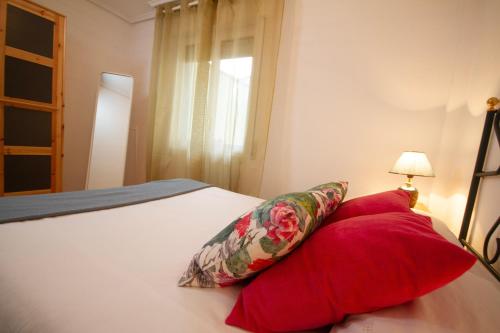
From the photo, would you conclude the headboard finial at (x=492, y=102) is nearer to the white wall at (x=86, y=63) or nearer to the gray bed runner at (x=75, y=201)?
the gray bed runner at (x=75, y=201)

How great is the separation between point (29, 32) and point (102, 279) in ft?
9.17

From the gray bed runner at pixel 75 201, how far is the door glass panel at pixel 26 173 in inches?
58.4

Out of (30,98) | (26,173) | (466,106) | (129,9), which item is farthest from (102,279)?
(129,9)

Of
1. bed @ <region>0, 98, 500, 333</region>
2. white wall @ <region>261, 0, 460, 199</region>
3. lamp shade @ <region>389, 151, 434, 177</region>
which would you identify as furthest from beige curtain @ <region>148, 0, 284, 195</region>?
bed @ <region>0, 98, 500, 333</region>

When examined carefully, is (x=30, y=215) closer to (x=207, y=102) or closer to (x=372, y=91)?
(x=207, y=102)

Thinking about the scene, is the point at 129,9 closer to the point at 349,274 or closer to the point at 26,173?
the point at 26,173

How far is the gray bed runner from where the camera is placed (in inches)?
37.0

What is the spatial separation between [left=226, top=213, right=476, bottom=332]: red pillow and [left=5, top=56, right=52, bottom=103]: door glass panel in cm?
291

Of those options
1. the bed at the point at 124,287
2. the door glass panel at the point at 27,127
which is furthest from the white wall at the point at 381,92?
the door glass panel at the point at 27,127

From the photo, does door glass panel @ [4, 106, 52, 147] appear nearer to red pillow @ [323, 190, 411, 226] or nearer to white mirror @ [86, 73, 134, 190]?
white mirror @ [86, 73, 134, 190]

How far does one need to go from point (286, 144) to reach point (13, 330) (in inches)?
78.2

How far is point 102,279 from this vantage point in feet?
1.95

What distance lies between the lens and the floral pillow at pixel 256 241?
19.7 inches

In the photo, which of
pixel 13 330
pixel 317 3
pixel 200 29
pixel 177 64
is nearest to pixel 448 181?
pixel 317 3
